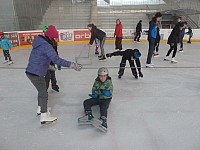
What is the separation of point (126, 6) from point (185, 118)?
11.9 m

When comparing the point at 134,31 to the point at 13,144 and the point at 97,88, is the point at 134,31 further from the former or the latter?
the point at 13,144

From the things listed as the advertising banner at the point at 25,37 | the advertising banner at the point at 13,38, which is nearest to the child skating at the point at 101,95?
the advertising banner at the point at 13,38

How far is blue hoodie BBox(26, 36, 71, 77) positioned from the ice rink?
0.73m

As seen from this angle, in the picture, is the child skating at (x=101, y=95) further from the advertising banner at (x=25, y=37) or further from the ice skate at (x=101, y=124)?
the advertising banner at (x=25, y=37)

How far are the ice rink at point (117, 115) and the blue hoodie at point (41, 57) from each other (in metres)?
0.73

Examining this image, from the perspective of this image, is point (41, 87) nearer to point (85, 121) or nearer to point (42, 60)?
point (42, 60)

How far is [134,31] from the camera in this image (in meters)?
10.3

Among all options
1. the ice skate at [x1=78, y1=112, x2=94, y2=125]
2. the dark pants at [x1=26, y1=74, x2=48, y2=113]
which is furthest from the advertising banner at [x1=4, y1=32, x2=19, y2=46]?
the ice skate at [x1=78, y1=112, x2=94, y2=125]

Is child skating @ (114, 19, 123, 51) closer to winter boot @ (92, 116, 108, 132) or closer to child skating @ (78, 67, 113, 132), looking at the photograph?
child skating @ (78, 67, 113, 132)

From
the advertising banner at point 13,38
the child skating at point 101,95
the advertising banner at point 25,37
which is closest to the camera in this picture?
the child skating at point 101,95

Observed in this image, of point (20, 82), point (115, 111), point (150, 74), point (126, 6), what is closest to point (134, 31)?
point (126, 6)

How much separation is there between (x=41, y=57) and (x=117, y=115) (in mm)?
1232

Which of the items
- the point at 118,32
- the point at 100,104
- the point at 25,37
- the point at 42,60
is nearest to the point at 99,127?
the point at 100,104

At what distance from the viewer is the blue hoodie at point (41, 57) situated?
1.99m
